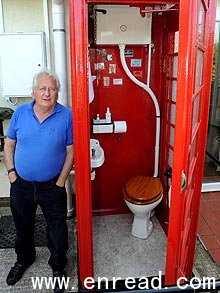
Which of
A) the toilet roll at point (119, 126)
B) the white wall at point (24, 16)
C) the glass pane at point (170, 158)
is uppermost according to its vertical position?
the white wall at point (24, 16)

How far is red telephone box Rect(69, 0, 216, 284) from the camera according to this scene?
120cm

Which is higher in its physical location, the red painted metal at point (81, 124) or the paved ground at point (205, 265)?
the red painted metal at point (81, 124)

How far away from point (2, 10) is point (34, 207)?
5.84ft

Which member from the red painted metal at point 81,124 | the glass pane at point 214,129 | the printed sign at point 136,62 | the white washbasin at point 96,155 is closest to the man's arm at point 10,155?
the red painted metal at point 81,124

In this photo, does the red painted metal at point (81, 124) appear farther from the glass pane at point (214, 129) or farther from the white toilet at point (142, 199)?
the glass pane at point (214, 129)

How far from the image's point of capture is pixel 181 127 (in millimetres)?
1270

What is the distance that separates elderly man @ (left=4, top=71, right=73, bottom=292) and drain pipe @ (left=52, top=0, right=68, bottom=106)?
0.69 meters

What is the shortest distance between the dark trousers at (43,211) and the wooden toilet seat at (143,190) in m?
0.68

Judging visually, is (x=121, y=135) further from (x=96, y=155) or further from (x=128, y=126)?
(x=96, y=155)

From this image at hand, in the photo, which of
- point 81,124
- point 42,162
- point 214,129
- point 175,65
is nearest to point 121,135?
point 175,65

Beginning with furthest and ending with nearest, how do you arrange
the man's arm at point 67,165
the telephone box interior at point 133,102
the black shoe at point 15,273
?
the telephone box interior at point 133,102
the black shoe at point 15,273
the man's arm at point 67,165

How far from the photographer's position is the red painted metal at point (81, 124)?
1.61 m

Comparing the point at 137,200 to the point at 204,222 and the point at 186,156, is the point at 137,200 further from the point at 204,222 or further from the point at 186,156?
the point at 186,156

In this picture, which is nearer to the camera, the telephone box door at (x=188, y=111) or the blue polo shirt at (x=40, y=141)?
the telephone box door at (x=188, y=111)
